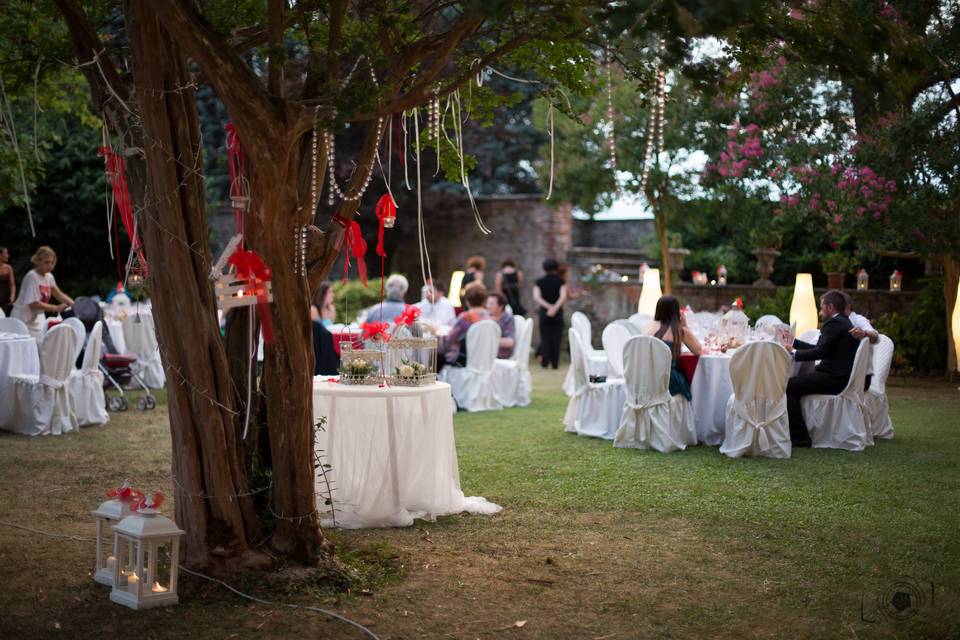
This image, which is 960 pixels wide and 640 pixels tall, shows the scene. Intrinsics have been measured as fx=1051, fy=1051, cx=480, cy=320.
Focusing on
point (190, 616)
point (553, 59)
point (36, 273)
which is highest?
point (553, 59)

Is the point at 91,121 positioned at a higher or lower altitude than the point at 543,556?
higher

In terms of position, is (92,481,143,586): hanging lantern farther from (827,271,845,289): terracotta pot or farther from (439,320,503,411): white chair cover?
(827,271,845,289): terracotta pot

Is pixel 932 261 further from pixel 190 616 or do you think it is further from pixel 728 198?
pixel 190 616

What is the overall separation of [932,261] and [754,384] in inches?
265

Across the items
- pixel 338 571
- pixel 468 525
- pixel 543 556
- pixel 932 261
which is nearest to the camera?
pixel 338 571

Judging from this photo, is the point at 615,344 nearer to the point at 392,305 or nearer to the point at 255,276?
the point at 392,305

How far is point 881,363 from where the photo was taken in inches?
334

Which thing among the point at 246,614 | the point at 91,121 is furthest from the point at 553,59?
the point at 91,121

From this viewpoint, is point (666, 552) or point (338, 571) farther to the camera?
point (666, 552)

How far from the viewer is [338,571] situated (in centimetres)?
428

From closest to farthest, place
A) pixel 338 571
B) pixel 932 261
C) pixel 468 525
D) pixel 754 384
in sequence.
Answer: pixel 338 571 < pixel 468 525 < pixel 754 384 < pixel 932 261

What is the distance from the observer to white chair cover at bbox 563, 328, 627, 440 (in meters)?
8.38

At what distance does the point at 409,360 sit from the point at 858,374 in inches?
148

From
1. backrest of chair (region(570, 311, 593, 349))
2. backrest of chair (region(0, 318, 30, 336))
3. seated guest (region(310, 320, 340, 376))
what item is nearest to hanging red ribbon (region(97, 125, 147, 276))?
seated guest (region(310, 320, 340, 376))
